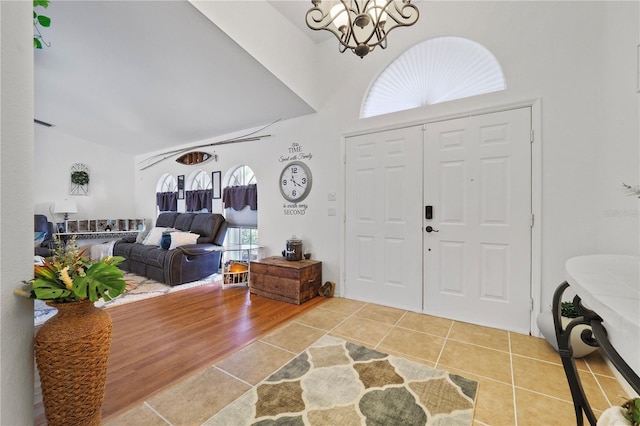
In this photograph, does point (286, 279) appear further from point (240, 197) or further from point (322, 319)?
point (240, 197)

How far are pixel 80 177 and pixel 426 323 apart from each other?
751 cm

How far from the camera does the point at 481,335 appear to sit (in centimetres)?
247

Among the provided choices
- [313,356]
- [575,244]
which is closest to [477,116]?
[575,244]

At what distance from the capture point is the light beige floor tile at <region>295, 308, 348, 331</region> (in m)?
2.70

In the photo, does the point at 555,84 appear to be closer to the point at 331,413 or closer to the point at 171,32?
the point at 331,413

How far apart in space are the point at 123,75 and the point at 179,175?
2432mm

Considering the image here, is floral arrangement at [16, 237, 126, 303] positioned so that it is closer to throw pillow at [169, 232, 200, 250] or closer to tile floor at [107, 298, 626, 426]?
tile floor at [107, 298, 626, 426]

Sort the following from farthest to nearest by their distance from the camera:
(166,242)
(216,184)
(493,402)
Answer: (216,184)
(166,242)
(493,402)

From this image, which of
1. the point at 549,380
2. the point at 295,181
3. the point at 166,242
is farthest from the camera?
the point at 166,242

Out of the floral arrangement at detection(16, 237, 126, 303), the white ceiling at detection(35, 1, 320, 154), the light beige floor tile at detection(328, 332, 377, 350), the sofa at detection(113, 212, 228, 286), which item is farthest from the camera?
the sofa at detection(113, 212, 228, 286)

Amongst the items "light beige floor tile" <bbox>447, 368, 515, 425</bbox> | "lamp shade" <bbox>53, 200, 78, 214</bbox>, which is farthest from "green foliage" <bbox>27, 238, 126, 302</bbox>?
"lamp shade" <bbox>53, 200, 78, 214</bbox>

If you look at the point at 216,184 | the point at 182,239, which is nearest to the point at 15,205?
the point at 182,239

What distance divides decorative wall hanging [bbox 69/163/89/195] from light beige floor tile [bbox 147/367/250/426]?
6358mm

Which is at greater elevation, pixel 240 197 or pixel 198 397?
pixel 240 197
